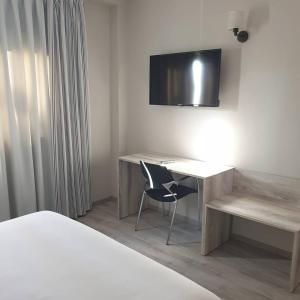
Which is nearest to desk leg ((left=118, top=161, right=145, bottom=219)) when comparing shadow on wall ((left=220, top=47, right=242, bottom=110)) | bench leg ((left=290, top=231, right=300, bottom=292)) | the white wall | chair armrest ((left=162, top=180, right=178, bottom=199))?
the white wall

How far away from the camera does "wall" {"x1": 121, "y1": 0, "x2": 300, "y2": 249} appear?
2.58 metres

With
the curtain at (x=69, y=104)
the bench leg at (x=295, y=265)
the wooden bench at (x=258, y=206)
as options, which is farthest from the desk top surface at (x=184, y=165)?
the bench leg at (x=295, y=265)

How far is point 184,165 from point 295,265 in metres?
1.30

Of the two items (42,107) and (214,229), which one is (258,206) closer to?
(214,229)

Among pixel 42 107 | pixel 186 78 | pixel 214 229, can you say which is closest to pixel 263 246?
pixel 214 229

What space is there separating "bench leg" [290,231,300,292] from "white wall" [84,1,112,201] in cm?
249

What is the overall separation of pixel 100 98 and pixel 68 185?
1.17 metres

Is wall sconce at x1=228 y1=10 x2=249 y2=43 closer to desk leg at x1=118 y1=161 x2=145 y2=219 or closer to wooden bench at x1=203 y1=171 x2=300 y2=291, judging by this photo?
wooden bench at x1=203 y1=171 x2=300 y2=291

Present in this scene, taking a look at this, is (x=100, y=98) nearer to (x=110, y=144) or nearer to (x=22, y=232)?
(x=110, y=144)

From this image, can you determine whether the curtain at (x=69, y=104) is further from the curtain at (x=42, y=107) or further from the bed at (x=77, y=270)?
the bed at (x=77, y=270)

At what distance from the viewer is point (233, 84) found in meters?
2.90

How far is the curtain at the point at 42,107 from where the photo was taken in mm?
2797

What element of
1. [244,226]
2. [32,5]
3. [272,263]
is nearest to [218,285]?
[272,263]

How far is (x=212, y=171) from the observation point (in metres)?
2.83
